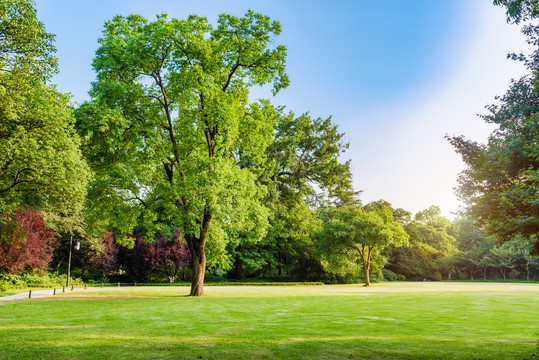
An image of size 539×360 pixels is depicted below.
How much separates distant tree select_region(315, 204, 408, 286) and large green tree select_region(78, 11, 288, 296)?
16942 millimetres

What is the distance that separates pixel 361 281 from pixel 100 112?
3982 cm

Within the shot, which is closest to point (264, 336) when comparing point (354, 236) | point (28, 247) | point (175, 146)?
point (175, 146)

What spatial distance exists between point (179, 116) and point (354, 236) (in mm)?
22698

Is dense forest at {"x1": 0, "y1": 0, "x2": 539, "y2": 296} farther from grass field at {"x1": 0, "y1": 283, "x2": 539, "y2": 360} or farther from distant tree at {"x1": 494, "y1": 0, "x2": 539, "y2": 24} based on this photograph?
grass field at {"x1": 0, "y1": 283, "x2": 539, "y2": 360}

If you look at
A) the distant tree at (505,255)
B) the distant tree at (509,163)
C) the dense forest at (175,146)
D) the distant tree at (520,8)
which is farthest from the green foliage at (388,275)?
the distant tree at (520,8)

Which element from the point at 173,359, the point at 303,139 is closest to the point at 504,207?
the point at 173,359

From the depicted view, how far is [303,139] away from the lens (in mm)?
38031

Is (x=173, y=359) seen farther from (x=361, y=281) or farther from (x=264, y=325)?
(x=361, y=281)

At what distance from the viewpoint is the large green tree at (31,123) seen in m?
12.8

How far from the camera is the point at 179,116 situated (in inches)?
807

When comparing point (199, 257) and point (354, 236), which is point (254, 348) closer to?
point (199, 257)

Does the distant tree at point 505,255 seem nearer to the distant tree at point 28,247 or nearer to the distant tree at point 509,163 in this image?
the distant tree at point 509,163

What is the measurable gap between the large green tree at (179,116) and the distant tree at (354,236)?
55.6 feet

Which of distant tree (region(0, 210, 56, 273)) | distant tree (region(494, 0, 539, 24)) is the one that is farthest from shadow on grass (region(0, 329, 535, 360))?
distant tree (region(0, 210, 56, 273))
